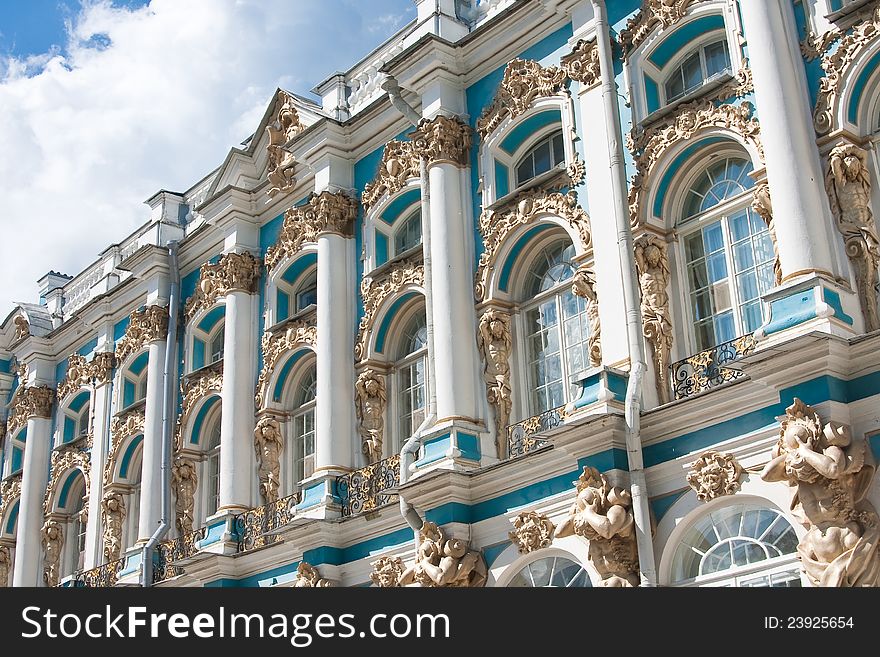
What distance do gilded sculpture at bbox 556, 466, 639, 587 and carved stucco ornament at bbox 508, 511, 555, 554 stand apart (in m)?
0.95

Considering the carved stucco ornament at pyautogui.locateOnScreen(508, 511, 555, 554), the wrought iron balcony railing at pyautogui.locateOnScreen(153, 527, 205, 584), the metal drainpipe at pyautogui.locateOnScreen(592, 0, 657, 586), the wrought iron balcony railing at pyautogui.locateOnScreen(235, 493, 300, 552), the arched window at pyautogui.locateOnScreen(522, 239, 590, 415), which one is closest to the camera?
the metal drainpipe at pyautogui.locateOnScreen(592, 0, 657, 586)

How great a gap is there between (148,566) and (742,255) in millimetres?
11393

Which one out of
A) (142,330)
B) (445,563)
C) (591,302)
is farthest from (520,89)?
(142,330)

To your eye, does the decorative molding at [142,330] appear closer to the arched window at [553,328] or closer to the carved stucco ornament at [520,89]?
the carved stucco ornament at [520,89]

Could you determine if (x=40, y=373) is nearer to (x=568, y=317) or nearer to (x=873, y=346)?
(x=568, y=317)

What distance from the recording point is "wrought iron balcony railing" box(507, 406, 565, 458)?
52.1ft

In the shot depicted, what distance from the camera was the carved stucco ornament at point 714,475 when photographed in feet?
43.6

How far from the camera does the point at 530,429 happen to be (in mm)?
16094

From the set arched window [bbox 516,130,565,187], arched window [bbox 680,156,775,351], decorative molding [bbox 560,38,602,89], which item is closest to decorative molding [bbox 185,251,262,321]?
arched window [bbox 516,130,565,187]

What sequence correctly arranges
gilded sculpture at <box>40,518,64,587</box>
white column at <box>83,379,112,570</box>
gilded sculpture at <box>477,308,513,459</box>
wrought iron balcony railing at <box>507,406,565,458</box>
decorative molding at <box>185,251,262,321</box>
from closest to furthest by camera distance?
1. wrought iron balcony railing at <box>507,406,565,458</box>
2. gilded sculpture at <box>477,308,513,459</box>
3. decorative molding at <box>185,251,262,321</box>
4. white column at <box>83,379,112,570</box>
5. gilded sculpture at <box>40,518,64,587</box>

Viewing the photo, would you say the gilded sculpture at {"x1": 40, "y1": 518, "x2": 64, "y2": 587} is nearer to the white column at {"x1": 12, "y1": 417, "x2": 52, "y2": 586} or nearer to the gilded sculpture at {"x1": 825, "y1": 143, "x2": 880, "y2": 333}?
the white column at {"x1": 12, "y1": 417, "x2": 52, "y2": 586}

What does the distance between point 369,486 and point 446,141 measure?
4.86 meters

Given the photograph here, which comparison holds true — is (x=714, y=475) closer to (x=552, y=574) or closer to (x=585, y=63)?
(x=552, y=574)

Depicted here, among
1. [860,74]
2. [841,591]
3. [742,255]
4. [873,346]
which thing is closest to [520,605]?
[841,591]
